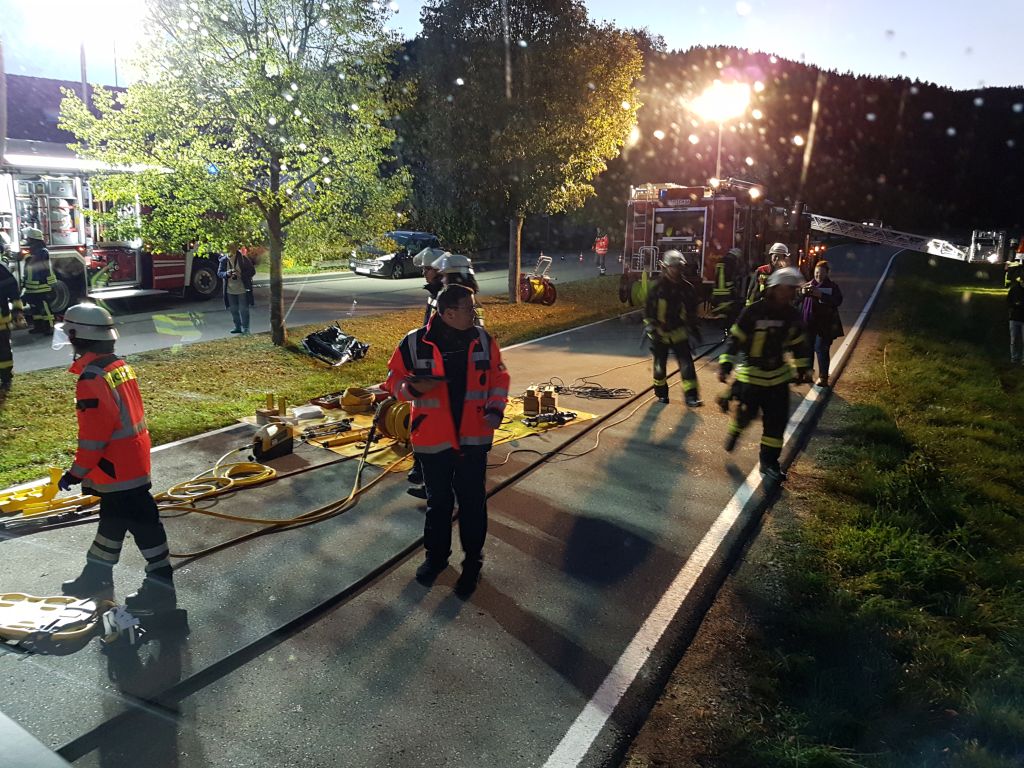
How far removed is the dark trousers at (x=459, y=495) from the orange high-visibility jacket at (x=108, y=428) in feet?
5.24

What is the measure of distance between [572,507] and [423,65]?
20.1 metres

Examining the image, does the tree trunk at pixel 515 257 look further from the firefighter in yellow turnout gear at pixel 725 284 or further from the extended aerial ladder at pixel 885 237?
the extended aerial ladder at pixel 885 237

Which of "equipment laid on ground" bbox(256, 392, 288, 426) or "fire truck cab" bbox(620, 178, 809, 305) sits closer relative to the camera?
"equipment laid on ground" bbox(256, 392, 288, 426)

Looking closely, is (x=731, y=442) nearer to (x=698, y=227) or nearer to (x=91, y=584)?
(x=91, y=584)

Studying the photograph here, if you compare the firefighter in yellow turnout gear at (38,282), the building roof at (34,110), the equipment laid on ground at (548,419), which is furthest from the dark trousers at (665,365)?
the building roof at (34,110)

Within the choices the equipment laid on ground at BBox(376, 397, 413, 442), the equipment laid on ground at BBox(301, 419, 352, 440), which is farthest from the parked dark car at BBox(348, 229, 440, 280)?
the equipment laid on ground at BBox(376, 397, 413, 442)

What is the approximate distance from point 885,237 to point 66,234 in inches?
1182

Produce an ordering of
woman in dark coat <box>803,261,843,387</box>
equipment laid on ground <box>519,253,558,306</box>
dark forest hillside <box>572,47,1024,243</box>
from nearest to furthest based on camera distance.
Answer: woman in dark coat <box>803,261,843,387</box> → equipment laid on ground <box>519,253,558,306</box> → dark forest hillside <box>572,47,1024,243</box>

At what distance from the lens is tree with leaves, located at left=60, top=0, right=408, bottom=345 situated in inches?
376

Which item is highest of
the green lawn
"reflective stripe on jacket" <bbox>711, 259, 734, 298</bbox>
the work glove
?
"reflective stripe on jacket" <bbox>711, 259, 734, 298</bbox>

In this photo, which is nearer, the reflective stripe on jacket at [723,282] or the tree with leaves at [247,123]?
the tree with leaves at [247,123]

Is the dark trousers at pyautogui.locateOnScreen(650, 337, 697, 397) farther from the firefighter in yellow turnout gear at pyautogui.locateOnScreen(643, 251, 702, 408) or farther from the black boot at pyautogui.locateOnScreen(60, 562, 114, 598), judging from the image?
the black boot at pyautogui.locateOnScreen(60, 562, 114, 598)

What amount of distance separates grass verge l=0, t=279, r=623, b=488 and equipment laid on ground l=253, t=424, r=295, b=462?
1279 mm

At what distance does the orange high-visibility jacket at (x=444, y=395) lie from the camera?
13.9 feet
